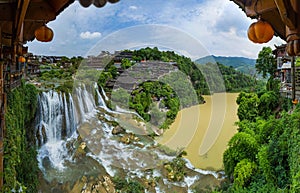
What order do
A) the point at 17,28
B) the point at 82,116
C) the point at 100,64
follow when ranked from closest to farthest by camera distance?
the point at 17,28, the point at 82,116, the point at 100,64

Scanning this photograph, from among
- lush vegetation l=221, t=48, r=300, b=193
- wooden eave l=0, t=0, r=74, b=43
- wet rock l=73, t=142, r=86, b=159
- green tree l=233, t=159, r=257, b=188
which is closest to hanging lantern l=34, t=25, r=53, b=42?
wooden eave l=0, t=0, r=74, b=43

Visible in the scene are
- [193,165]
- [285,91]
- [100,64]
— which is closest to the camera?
[285,91]

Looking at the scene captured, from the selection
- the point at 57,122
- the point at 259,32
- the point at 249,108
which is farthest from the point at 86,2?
the point at 249,108

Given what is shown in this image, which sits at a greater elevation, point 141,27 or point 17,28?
point 141,27

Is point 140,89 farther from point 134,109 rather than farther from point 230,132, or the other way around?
point 230,132

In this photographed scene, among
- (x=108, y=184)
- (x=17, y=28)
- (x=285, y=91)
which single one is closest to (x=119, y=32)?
(x=108, y=184)

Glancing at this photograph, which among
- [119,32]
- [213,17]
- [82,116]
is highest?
[213,17]

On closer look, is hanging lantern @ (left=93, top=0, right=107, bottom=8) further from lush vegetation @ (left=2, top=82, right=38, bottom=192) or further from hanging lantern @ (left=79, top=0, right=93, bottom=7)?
lush vegetation @ (left=2, top=82, right=38, bottom=192)
